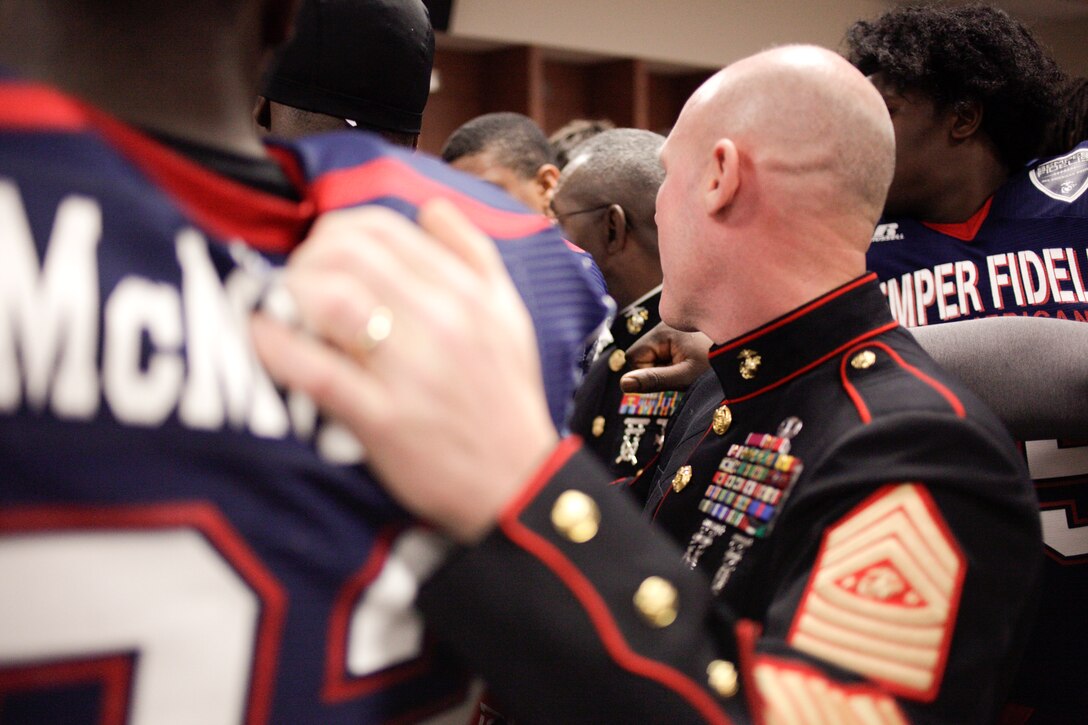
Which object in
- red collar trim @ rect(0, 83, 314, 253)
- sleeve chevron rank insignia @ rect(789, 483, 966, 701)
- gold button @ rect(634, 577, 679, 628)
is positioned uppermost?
red collar trim @ rect(0, 83, 314, 253)

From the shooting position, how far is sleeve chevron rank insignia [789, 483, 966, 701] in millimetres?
845

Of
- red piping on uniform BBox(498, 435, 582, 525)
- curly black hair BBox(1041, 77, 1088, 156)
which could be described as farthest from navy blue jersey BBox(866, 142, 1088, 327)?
red piping on uniform BBox(498, 435, 582, 525)

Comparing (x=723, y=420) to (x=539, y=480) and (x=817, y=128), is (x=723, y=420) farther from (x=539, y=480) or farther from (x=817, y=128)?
(x=539, y=480)

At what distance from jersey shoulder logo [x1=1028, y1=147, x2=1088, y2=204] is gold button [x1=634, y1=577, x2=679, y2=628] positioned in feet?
5.47

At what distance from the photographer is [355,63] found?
1479mm

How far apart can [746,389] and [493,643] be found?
80cm

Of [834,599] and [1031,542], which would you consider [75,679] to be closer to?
[834,599]

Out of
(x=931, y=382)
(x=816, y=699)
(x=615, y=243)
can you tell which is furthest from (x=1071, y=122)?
(x=816, y=699)

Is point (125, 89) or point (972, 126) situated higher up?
point (125, 89)

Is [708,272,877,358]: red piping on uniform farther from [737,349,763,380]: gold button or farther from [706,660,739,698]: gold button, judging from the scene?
[706,660,739,698]: gold button

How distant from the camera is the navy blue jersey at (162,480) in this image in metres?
0.41

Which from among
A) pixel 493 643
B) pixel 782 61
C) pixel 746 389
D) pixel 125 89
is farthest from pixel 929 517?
pixel 125 89

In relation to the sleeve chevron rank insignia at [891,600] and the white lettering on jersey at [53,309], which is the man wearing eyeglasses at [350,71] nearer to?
the sleeve chevron rank insignia at [891,600]

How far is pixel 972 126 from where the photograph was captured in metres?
2.00
